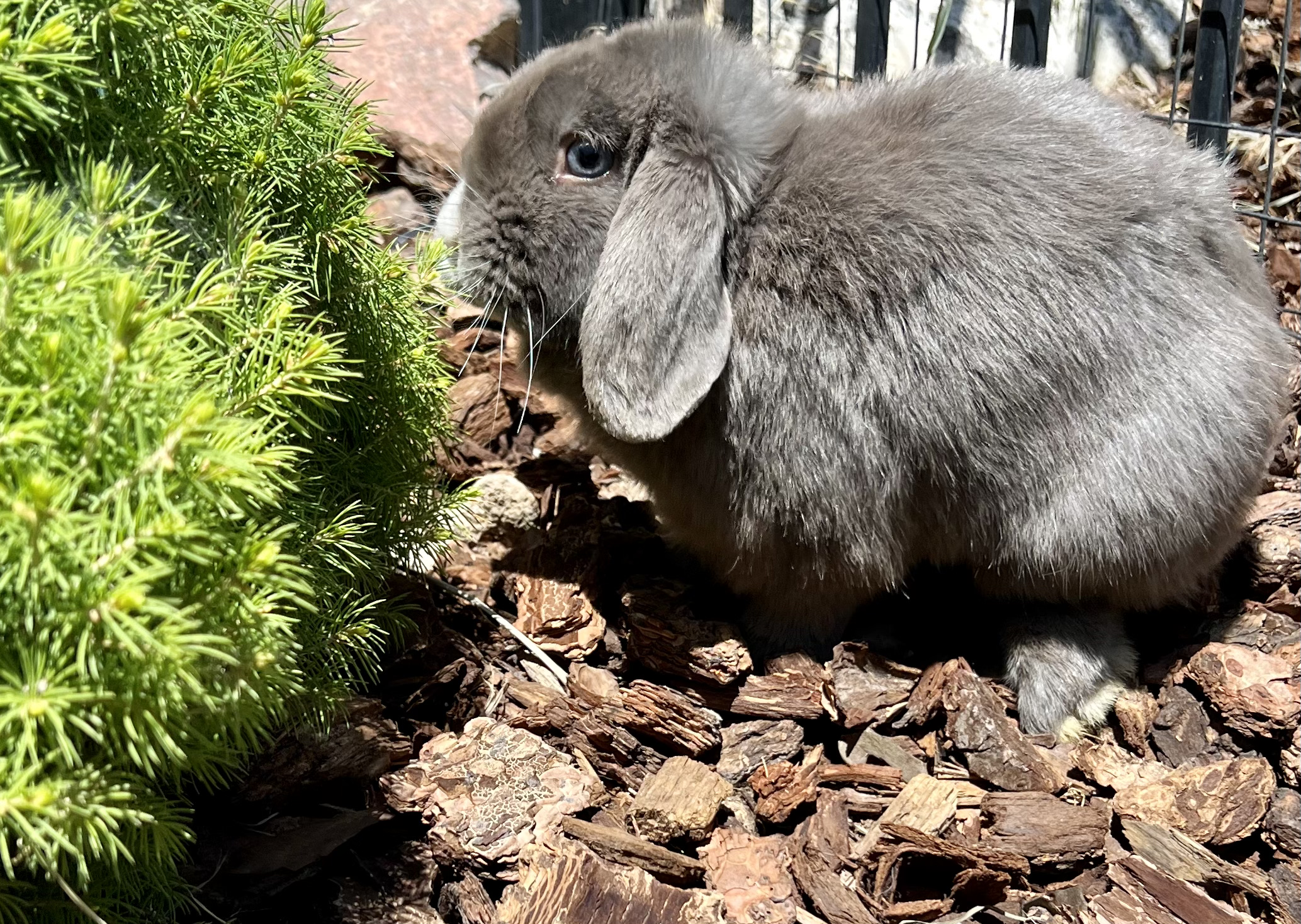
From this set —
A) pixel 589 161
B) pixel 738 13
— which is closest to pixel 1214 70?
pixel 738 13

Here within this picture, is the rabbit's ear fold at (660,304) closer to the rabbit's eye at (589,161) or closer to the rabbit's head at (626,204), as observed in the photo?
the rabbit's head at (626,204)

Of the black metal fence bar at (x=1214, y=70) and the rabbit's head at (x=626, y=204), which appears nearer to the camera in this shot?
the rabbit's head at (x=626, y=204)

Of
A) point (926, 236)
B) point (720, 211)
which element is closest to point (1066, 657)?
point (926, 236)

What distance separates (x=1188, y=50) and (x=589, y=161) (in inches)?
157

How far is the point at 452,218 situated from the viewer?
3082 mm

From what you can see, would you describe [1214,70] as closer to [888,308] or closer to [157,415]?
[888,308]

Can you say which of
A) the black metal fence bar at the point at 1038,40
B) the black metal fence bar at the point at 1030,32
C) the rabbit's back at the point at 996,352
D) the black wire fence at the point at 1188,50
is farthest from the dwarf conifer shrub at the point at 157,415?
the black metal fence bar at the point at 1030,32

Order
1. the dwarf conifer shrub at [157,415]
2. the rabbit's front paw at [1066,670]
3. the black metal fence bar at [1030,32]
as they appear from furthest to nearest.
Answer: the black metal fence bar at [1030,32], the rabbit's front paw at [1066,670], the dwarf conifer shrub at [157,415]

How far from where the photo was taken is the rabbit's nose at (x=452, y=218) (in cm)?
305

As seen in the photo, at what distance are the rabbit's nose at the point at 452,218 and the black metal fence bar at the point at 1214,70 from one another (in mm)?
2821

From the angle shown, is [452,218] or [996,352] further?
[452,218]

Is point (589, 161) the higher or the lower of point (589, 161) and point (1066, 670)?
the higher

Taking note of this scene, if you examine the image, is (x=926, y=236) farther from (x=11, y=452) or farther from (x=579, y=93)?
(x=11, y=452)

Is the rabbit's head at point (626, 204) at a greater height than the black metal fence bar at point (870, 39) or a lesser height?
lesser
